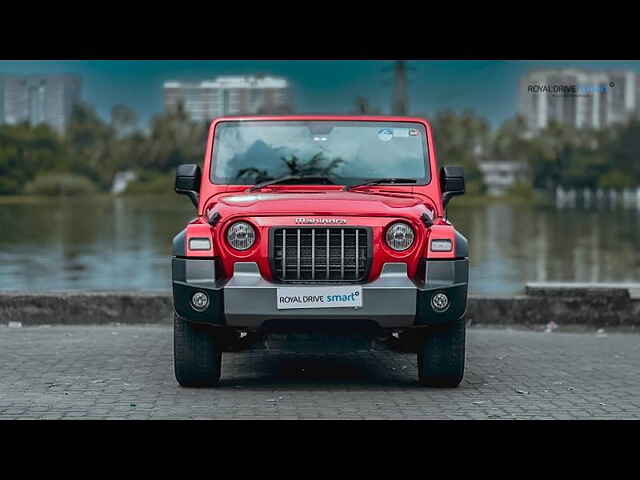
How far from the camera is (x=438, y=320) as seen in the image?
8148 mm

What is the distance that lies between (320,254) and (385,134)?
1.87 meters

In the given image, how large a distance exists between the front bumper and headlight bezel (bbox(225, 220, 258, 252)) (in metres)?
0.12

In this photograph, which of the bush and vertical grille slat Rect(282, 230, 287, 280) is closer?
vertical grille slat Rect(282, 230, 287, 280)

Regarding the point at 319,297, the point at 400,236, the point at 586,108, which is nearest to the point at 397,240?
the point at 400,236

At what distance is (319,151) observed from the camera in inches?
379

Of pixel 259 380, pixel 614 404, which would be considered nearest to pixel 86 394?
pixel 259 380

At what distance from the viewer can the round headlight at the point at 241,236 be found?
8.20 meters

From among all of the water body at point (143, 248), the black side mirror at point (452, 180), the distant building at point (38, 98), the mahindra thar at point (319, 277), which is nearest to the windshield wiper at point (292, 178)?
the mahindra thar at point (319, 277)

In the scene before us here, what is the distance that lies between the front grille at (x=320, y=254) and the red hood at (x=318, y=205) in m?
0.14

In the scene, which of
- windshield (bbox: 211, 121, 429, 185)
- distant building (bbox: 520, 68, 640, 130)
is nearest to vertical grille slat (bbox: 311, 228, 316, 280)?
windshield (bbox: 211, 121, 429, 185)

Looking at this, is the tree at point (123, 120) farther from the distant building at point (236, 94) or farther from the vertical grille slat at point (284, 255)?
the vertical grille slat at point (284, 255)

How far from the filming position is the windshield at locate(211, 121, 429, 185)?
31.2 ft

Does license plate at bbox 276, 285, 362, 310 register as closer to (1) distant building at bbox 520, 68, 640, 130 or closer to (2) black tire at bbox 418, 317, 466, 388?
(2) black tire at bbox 418, 317, 466, 388

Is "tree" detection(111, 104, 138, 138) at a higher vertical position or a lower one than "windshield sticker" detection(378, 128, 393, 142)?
higher
